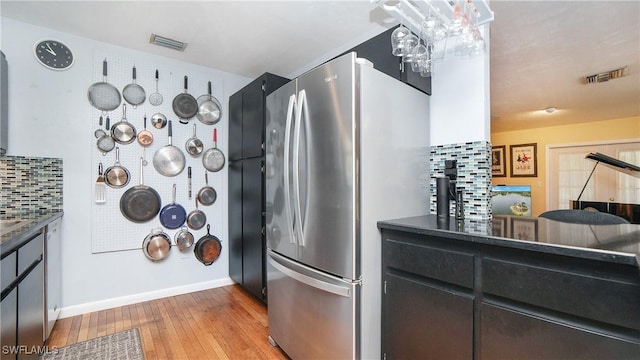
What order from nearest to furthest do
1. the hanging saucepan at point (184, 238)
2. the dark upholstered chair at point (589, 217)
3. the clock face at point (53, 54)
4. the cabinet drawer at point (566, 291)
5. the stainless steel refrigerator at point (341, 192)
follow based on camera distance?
1. the cabinet drawer at point (566, 291)
2. the stainless steel refrigerator at point (341, 192)
3. the dark upholstered chair at point (589, 217)
4. the clock face at point (53, 54)
5. the hanging saucepan at point (184, 238)

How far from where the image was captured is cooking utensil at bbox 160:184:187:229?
2.82 metres

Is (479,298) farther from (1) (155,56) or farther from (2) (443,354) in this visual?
(1) (155,56)

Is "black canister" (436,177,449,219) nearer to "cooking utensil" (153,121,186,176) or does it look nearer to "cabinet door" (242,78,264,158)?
"cabinet door" (242,78,264,158)

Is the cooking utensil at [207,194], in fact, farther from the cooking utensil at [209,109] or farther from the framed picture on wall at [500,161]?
the framed picture on wall at [500,161]

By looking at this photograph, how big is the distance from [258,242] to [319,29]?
190 centimetres

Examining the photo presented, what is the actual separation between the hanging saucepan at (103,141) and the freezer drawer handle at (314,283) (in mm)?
1922

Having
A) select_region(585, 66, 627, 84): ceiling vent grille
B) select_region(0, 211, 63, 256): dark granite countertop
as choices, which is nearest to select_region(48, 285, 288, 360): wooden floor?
select_region(0, 211, 63, 256): dark granite countertop

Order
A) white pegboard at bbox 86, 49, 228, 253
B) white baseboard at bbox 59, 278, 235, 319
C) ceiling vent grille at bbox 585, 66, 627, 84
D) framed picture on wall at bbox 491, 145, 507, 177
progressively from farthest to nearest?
1. framed picture on wall at bbox 491, 145, 507, 177
2. ceiling vent grille at bbox 585, 66, 627, 84
3. white pegboard at bbox 86, 49, 228, 253
4. white baseboard at bbox 59, 278, 235, 319

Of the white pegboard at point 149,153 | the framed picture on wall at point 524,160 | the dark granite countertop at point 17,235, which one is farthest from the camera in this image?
the framed picture on wall at point 524,160

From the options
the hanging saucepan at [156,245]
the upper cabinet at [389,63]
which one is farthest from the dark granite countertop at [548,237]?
the hanging saucepan at [156,245]

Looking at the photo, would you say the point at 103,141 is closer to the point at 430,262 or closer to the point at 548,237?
the point at 430,262

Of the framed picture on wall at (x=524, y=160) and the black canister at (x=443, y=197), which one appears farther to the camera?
the framed picture on wall at (x=524, y=160)

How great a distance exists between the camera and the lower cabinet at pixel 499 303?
904 mm

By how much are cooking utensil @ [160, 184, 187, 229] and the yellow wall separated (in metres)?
6.20
